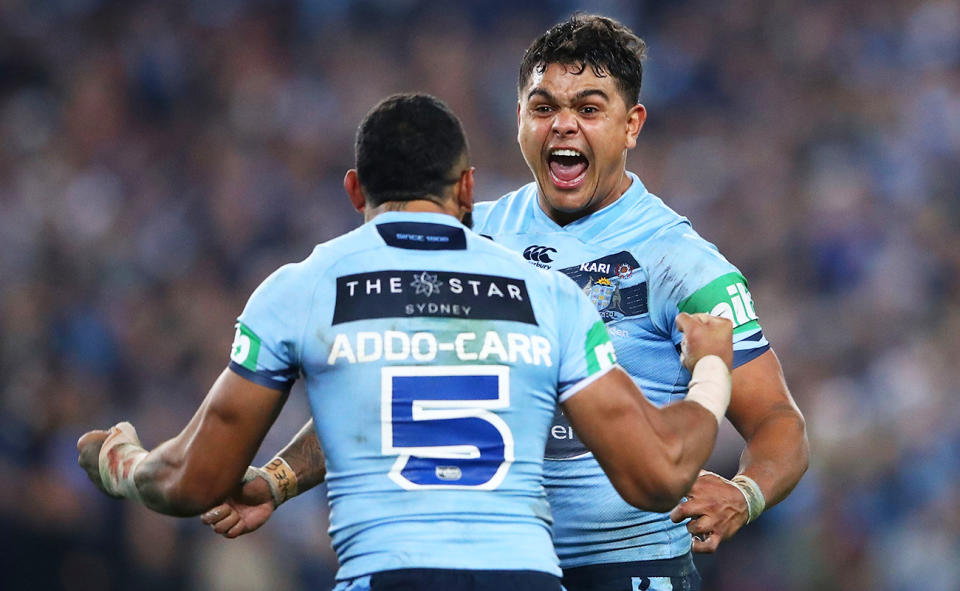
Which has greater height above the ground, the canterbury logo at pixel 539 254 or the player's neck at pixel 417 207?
the canterbury logo at pixel 539 254

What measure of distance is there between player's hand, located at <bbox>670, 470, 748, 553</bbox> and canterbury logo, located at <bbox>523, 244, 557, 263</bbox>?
100cm

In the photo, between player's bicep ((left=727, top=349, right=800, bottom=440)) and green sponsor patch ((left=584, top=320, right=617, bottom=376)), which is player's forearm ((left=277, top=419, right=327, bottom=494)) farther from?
player's bicep ((left=727, top=349, right=800, bottom=440))

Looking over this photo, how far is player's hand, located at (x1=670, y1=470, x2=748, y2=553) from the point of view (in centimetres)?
410

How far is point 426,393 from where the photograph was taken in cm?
341

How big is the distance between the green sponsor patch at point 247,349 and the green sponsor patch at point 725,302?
5.23 ft

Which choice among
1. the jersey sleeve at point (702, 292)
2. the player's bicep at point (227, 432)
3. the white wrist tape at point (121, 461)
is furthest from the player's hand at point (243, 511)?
the jersey sleeve at point (702, 292)

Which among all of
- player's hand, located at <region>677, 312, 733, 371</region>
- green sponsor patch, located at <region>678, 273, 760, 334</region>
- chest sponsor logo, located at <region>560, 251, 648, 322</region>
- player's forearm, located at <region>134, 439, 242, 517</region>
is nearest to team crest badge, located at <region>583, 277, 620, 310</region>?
chest sponsor logo, located at <region>560, 251, 648, 322</region>

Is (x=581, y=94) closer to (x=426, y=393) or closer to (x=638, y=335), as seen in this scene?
(x=638, y=335)

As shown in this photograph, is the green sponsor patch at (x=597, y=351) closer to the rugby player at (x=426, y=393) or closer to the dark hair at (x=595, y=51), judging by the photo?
the rugby player at (x=426, y=393)

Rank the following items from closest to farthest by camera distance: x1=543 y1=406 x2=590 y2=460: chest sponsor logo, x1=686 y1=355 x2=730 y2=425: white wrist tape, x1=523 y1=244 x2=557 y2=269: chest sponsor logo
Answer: x1=686 y1=355 x2=730 y2=425: white wrist tape < x1=543 y1=406 x2=590 y2=460: chest sponsor logo < x1=523 y1=244 x2=557 y2=269: chest sponsor logo

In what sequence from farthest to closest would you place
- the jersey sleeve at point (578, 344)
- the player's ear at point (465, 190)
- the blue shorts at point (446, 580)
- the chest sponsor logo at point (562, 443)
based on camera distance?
1. the chest sponsor logo at point (562, 443)
2. the player's ear at point (465, 190)
3. the jersey sleeve at point (578, 344)
4. the blue shorts at point (446, 580)

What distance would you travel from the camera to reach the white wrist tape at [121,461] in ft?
12.6

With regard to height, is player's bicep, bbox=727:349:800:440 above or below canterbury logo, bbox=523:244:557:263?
below

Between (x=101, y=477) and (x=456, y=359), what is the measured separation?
123 cm
